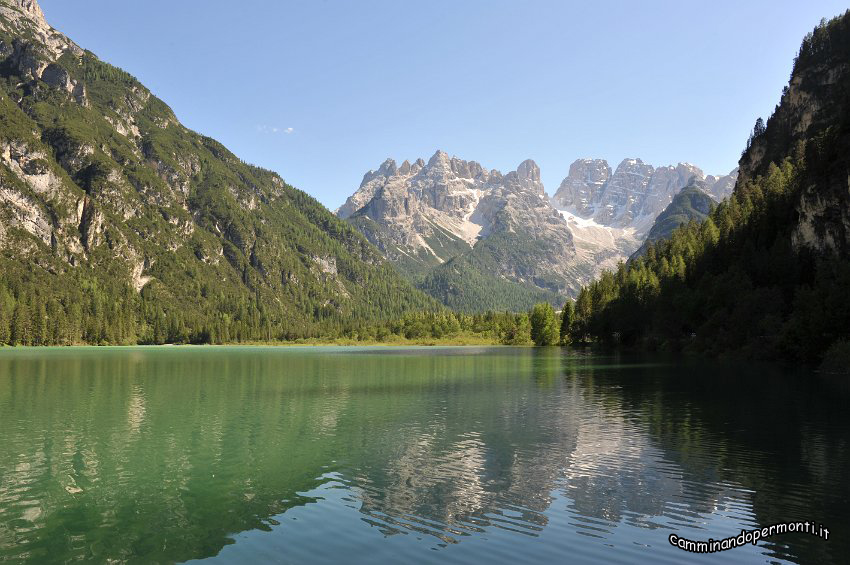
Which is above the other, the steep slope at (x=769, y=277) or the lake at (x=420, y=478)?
the steep slope at (x=769, y=277)

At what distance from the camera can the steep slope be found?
307 ft

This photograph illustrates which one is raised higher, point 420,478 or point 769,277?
point 769,277

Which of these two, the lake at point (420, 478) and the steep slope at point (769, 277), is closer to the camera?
the lake at point (420, 478)

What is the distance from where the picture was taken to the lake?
65.8ft

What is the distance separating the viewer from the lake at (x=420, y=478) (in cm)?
2006

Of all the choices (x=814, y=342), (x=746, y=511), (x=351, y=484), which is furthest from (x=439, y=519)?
(x=814, y=342)

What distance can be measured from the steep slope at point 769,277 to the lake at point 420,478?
123 feet

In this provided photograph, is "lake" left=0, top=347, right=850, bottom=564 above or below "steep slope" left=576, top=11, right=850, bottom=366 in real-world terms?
below

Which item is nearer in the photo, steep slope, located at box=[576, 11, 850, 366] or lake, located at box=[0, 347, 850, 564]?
lake, located at box=[0, 347, 850, 564]

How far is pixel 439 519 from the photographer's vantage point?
74.9ft

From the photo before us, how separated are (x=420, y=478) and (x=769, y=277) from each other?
11885 cm

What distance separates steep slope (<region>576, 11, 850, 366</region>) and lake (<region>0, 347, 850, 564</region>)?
3755cm

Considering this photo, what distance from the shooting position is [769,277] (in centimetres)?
12362

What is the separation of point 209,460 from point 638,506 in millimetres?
22535
